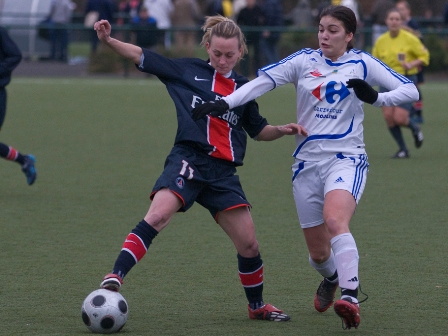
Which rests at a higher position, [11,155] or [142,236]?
[142,236]

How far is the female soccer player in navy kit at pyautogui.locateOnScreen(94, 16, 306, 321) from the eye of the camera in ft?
15.6

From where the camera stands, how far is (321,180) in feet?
16.0

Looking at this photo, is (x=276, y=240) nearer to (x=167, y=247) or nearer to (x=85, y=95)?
(x=167, y=247)

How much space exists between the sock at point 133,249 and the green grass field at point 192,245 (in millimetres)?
334

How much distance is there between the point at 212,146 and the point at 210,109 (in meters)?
0.29

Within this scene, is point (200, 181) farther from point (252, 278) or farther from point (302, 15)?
point (302, 15)

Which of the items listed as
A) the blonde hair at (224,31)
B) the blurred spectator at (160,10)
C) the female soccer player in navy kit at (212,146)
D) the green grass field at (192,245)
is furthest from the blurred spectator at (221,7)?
the female soccer player in navy kit at (212,146)

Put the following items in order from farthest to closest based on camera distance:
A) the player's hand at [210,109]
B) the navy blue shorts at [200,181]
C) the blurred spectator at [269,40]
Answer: the blurred spectator at [269,40] → the navy blue shorts at [200,181] → the player's hand at [210,109]

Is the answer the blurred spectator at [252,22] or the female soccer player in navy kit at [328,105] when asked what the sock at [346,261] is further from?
the blurred spectator at [252,22]

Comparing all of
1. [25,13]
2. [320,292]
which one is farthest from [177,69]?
[25,13]

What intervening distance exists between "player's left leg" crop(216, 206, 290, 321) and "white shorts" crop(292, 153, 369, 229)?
310 mm

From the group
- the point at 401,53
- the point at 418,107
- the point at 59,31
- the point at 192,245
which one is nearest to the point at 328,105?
the point at 192,245

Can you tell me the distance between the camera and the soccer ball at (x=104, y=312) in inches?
174

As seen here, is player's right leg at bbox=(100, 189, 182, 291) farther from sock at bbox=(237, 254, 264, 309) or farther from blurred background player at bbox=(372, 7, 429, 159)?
blurred background player at bbox=(372, 7, 429, 159)
